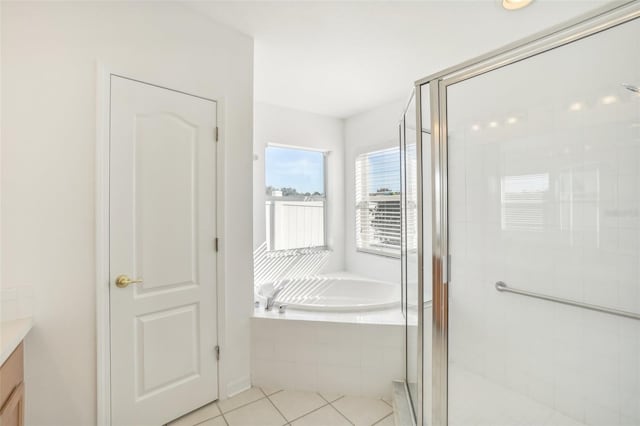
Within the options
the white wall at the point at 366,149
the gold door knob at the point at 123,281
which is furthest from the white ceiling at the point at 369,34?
the gold door knob at the point at 123,281

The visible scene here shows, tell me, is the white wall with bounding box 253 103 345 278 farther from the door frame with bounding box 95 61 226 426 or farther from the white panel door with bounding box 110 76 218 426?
the door frame with bounding box 95 61 226 426

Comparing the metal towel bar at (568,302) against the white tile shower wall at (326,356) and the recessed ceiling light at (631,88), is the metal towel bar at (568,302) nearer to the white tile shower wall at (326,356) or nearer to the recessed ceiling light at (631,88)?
the white tile shower wall at (326,356)

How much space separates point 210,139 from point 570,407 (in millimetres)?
2636

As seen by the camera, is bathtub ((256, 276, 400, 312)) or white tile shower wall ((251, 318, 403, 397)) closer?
white tile shower wall ((251, 318, 403, 397))

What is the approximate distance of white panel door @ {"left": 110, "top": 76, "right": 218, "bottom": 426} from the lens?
1512 mm

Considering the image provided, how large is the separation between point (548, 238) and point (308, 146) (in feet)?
8.12

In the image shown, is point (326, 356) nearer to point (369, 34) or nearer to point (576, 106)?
point (576, 106)

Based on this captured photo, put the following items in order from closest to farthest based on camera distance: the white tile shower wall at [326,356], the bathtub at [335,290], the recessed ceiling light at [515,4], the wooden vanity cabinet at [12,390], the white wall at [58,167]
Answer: the wooden vanity cabinet at [12,390] < the white wall at [58,167] < the recessed ceiling light at [515,4] < the white tile shower wall at [326,356] < the bathtub at [335,290]

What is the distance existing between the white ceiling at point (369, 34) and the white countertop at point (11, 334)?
6.15ft

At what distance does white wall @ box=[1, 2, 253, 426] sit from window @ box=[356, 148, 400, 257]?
2.28 metres

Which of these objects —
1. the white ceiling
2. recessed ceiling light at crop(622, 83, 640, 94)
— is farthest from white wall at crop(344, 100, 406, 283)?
recessed ceiling light at crop(622, 83, 640, 94)

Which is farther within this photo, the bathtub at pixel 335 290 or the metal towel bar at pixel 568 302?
the bathtub at pixel 335 290

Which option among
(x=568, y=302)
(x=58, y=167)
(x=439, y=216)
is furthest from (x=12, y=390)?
(x=568, y=302)

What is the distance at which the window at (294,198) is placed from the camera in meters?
3.19
